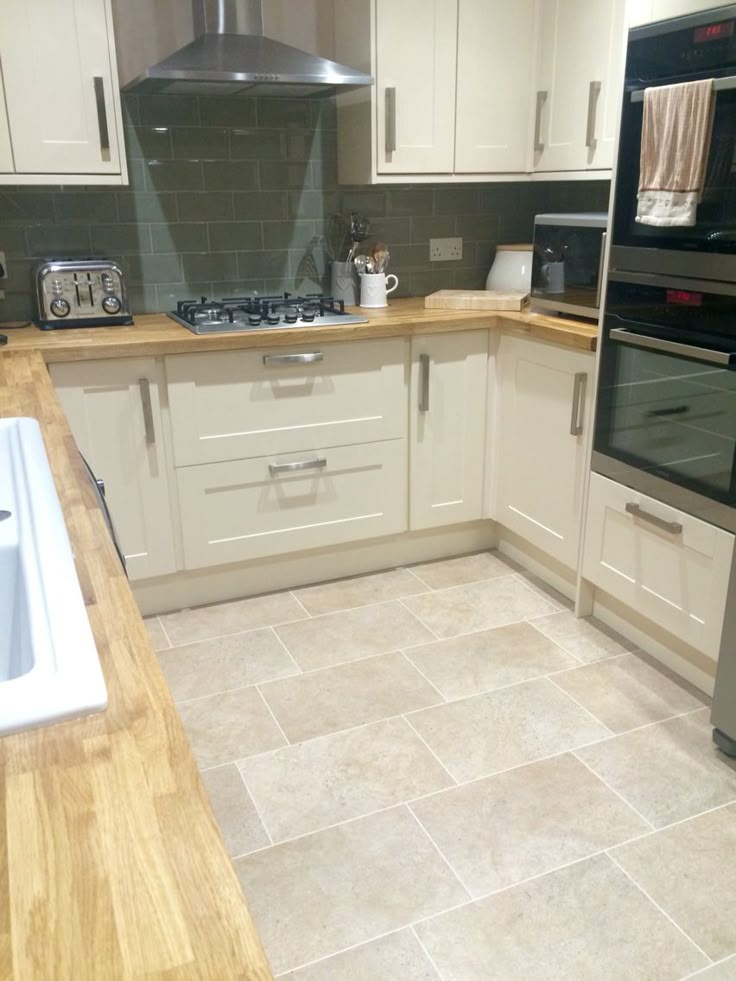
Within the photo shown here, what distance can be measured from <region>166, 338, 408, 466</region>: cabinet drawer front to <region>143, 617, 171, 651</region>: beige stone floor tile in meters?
0.54

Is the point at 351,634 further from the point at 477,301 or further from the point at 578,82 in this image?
the point at 578,82

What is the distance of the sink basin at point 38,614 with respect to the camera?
0.76 metres

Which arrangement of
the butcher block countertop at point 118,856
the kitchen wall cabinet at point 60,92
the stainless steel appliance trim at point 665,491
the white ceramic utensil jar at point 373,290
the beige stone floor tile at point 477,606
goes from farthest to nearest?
the white ceramic utensil jar at point 373,290 < the beige stone floor tile at point 477,606 < the kitchen wall cabinet at point 60,92 < the stainless steel appliance trim at point 665,491 < the butcher block countertop at point 118,856

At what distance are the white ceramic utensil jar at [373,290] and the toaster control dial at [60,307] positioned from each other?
3.42ft

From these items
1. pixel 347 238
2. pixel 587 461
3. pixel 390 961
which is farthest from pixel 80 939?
pixel 347 238

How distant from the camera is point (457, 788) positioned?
197 cm

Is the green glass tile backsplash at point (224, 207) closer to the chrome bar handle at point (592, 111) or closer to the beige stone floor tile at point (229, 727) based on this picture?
the chrome bar handle at point (592, 111)

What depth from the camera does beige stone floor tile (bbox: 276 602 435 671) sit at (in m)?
2.55

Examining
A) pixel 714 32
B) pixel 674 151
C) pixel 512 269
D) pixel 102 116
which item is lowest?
pixel 512 269

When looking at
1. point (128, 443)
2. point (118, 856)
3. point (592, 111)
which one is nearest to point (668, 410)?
point (592, 111)

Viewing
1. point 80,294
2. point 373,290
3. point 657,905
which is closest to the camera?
point 657,905

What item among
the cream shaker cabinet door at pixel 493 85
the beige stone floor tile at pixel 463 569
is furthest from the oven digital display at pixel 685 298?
the beige stone floor tile at pixel 463 569

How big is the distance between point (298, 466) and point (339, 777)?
111cm

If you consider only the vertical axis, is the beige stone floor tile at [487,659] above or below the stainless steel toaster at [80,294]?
below
